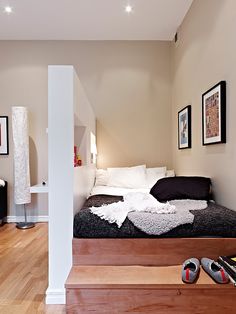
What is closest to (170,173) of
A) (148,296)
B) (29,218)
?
(29,218)


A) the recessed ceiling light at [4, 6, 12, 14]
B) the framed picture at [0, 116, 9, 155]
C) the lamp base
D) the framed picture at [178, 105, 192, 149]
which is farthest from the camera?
the framed picture at [0, 116, 9, 155]

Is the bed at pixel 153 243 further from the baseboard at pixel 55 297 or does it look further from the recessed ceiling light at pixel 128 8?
the recessed ceiling light at pixel 128 8

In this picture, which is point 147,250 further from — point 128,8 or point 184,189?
point 128,8

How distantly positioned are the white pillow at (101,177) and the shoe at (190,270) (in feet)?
8.41

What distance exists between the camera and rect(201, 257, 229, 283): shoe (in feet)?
5.30

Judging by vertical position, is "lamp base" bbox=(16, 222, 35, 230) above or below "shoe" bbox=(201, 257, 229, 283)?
below

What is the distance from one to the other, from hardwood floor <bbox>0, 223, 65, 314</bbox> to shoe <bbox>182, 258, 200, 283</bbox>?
0.94m

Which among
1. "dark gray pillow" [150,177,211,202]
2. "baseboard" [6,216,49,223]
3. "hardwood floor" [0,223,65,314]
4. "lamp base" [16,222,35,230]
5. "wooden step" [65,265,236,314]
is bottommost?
"hardwood floor" [0,223,65,314]

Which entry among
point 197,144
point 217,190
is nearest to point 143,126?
point 197,144

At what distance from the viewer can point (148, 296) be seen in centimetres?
164

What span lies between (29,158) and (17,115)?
739 millimetres

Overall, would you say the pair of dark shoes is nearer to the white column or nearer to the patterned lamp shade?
the white column

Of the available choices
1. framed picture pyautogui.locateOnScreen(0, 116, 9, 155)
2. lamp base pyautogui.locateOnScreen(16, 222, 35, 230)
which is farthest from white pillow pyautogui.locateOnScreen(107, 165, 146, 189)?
framed picture pyautogui.locateOnScreen(0, 116, 9, 155)

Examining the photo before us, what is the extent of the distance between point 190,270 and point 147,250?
12.8 inches
